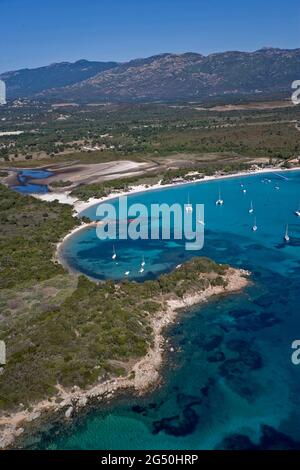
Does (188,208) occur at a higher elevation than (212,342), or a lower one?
higher

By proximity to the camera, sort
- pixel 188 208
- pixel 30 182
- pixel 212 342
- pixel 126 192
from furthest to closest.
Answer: pixel 30 182 < pixel 126 192 < pixel 188 208 < pixel 212 342

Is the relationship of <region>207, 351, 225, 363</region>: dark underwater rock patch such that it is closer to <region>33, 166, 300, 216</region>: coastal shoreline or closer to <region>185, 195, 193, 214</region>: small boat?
<region>185, 195, 193, 214</region>: small boat

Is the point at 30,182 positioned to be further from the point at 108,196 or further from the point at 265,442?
the point at 265,442

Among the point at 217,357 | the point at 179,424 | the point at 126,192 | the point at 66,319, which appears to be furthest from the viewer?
the point at 126,192

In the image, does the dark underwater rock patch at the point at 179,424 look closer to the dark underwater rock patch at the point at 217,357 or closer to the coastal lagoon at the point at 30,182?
the dark underwater rock patch at the point at 217,357

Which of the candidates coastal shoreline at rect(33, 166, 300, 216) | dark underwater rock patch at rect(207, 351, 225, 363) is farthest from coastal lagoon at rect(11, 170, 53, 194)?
dark underwater rock patch at rect(207, 351, 225, 363)

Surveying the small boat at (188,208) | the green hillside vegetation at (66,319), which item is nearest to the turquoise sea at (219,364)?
the green hillside vegetation at (66,319)

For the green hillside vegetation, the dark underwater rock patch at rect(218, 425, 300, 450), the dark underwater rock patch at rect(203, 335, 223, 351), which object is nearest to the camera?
the dark underwater rock patch at rect(218, 425, 300, 450)

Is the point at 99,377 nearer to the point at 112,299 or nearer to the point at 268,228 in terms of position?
the point at 112,299

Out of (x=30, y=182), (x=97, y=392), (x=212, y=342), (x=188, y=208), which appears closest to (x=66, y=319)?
(x=97, y=392)
